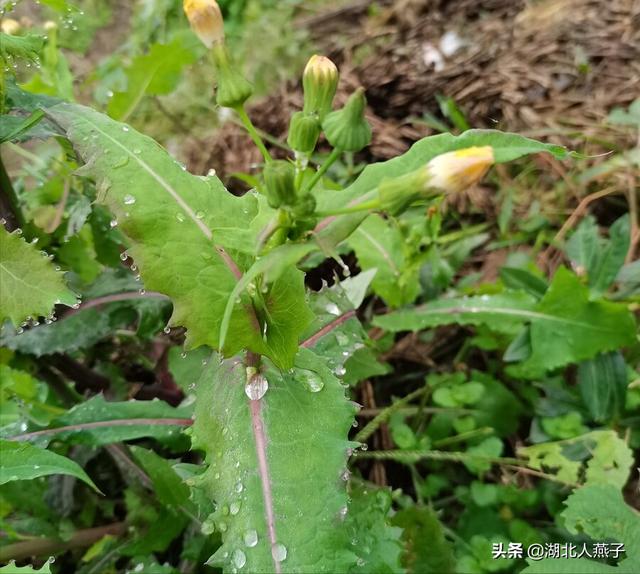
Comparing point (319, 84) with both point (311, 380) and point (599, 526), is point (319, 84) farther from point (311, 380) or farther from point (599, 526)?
point (599, 526)

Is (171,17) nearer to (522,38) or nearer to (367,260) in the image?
(522,38)

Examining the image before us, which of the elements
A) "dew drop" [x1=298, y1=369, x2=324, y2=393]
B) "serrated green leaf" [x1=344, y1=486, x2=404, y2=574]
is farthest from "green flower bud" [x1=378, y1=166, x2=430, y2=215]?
"serrated green leaf" [x1=344, y1=486, x2=404, y2=574]

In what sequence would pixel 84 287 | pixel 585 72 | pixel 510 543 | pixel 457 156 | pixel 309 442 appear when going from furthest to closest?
1. pixel 585 72
2. pixel 84 287
3. pixel 510 543
4. pixel 309 442
5. pixel 457 156

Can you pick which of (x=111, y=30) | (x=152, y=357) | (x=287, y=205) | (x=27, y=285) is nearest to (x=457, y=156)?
(x=287, y=205)

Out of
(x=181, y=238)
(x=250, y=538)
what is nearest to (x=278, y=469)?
(x=250, y=538)

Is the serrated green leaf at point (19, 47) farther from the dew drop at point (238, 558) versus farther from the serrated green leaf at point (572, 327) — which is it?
the serrated green leaf at point (572, 327)

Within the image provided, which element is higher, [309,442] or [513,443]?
[309,442]

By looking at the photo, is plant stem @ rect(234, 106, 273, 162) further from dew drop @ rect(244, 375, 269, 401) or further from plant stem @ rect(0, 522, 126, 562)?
plant stem @ rect(0, 522, 126, 562)
